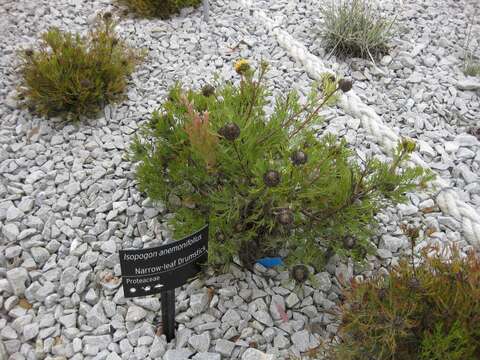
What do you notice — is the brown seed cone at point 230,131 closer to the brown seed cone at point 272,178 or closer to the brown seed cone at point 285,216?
the brown seed cone at point 272,178

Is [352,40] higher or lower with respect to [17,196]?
higher

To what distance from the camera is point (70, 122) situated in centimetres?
309

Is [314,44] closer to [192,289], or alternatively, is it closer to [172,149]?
[172,149]

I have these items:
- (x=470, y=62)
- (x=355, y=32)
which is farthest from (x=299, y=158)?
(x=470, y=62)

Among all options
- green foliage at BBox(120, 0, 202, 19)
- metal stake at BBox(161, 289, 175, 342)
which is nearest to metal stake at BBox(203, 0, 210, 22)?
green foliage at BBox(120, 0, 202, 19)

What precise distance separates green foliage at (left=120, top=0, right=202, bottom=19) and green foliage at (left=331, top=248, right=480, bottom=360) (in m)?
3.12

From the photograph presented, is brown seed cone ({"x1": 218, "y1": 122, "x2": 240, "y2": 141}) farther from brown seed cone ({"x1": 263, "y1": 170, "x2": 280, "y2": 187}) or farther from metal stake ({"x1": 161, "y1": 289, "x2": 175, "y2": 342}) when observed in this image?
metal stake ({"x1": 161, "y1": 289, "x2": 175, "y2": 342})

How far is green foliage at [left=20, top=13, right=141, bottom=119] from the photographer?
9.87ft

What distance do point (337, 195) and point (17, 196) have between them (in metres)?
1.63

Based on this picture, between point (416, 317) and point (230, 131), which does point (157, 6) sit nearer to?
point (230, 131)

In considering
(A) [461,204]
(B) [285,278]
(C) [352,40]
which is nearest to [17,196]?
(B) [285,278]

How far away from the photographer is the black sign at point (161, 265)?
66.1 inches

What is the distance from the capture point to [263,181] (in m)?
1.71

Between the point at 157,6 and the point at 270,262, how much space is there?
106 inches
